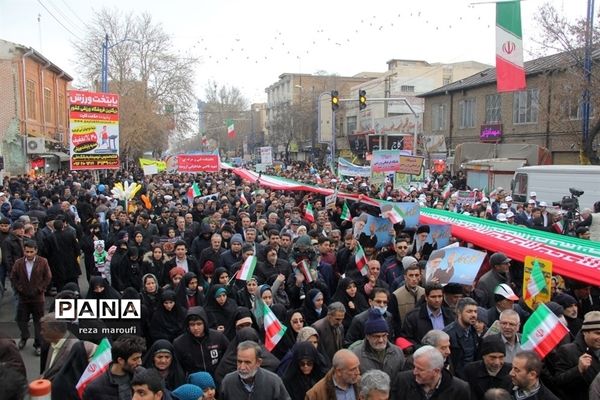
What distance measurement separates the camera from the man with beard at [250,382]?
13.6 ft

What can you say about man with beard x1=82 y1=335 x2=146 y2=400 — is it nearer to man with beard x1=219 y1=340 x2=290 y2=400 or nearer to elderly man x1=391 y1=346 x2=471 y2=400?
man with beard x1=219 y1=340 x2=290 y2=400

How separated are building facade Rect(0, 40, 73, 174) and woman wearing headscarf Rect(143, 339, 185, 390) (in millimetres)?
28221

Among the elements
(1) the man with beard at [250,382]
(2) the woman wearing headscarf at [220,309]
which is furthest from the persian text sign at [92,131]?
(1) the man with beard at [250,382]

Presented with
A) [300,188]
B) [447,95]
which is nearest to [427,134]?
[447,95]

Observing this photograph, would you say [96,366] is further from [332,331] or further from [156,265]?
[156,265]

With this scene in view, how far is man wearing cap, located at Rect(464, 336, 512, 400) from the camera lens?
4.16 m

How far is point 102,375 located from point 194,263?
3.75m

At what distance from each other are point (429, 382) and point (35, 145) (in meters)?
31.5

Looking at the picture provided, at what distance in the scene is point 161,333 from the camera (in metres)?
5.97

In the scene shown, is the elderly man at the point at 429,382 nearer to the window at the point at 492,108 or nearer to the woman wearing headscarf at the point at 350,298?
the woman wearing headscarf at the point at 350,298

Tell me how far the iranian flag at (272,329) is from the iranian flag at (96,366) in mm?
1489

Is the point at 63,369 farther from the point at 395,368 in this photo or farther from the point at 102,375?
the point at 395,368

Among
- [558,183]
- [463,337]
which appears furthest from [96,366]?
[558,183]

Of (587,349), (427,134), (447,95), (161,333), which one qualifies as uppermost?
(447,95)
